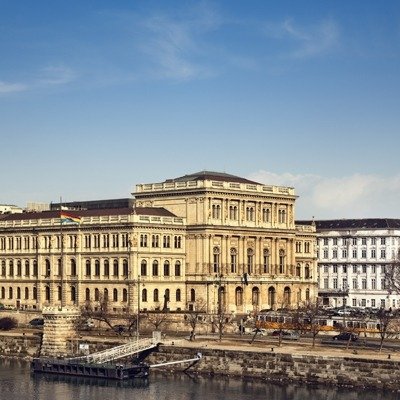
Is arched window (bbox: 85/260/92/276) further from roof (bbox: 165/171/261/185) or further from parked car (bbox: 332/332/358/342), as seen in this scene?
parked car (bbox: 332/332/358/342)

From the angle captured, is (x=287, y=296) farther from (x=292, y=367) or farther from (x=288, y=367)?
(x=292, y=367)

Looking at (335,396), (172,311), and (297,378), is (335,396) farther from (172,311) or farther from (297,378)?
(172,311)

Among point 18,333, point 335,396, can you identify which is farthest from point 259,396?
point 18,333

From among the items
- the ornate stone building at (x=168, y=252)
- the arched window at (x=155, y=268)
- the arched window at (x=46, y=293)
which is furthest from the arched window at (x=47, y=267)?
the arched window at (x=155, y=268)

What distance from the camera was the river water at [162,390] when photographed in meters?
112

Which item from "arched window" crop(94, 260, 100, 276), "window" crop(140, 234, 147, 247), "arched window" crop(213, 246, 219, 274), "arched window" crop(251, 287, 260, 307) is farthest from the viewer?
"arched window" crop(251, 287, 260, 307)

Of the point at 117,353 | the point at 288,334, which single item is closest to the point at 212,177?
the point at 288,334

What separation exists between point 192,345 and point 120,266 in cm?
4194

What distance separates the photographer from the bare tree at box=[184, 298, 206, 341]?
14495 cm

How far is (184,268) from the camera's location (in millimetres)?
178000

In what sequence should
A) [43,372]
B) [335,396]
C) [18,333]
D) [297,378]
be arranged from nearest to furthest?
[335,396] < [297,378] < [43,372] < [18,333]

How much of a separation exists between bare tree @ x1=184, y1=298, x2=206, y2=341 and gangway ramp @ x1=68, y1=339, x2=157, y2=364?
9272 millimetres

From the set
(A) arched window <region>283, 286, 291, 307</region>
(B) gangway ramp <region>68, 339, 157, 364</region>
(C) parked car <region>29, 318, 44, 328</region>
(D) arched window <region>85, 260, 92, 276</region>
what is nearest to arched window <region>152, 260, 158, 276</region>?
(D) arched window <region>85, 260, 92, 276</region>

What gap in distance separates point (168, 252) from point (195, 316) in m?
23.8
